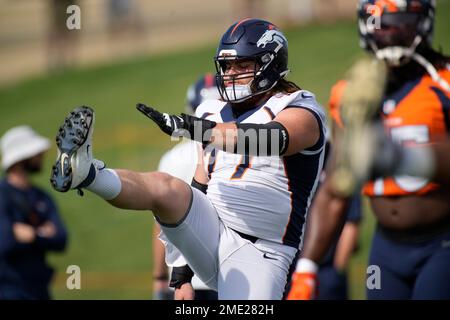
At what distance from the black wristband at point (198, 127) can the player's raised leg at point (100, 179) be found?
1.03 ft

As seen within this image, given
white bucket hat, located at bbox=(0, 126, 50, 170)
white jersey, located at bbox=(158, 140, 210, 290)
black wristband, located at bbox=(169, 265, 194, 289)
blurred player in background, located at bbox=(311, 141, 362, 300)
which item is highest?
white jersey, located at bbox=(158, 140, 210, 290)

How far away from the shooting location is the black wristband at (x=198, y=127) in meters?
4.53

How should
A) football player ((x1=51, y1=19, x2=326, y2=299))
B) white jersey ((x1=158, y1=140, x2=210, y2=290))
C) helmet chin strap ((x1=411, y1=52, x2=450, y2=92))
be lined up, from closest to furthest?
1. football player ((x1=51, y1=19, x2=326, y2=299))
2. helmet chin strap ((x1=411, y1=52, x2=450, y2=92))
3. white jersey ((x1=158, y1=140, x2=210, y2=290))

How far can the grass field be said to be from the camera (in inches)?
525

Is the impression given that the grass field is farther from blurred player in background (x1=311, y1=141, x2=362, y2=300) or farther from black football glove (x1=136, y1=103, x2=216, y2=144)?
black football glove (x1=136, y1=103, x2=216, y2=144)

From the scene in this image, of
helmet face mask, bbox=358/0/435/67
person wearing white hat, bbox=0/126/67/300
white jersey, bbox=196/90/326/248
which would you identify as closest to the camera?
white jersey, bbox=196/90/326/248

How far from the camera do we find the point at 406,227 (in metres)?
5.52

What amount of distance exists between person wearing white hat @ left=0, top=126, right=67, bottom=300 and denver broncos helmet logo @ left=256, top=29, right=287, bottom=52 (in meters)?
3.17

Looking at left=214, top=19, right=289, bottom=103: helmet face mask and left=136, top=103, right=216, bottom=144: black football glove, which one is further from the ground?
left=214, top=19, right=289, bottom=103: helmet face mask

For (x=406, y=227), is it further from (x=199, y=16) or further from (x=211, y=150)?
(x=199, y=16)

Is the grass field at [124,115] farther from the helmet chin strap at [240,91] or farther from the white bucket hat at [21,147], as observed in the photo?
the helmet chin strap at [240,91]

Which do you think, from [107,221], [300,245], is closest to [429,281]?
[300,245]

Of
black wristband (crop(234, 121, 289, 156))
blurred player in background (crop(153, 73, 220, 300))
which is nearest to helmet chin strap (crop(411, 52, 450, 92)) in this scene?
black wristband (crop(234, 121, 289, 156))

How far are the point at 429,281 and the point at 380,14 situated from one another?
1.53 m
